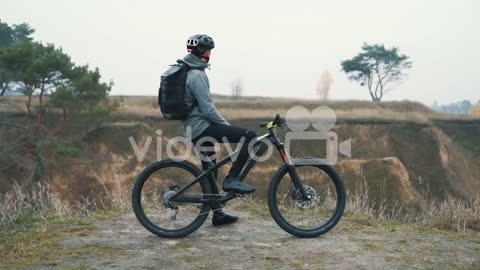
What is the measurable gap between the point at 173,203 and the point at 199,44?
2.04m

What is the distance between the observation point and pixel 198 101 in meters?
6.05

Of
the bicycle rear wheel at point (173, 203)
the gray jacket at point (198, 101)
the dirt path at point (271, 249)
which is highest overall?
the gray jacket at point (198, 101)

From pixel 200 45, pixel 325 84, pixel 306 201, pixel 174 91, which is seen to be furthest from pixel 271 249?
pixel 325 84

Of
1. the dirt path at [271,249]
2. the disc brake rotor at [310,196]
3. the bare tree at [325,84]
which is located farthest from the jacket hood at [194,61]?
the bare tree at [325,84]

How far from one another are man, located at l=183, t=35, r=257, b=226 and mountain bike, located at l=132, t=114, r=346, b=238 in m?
0.13

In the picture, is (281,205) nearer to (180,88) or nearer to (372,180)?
(180,88)

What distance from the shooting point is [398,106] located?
6284cm

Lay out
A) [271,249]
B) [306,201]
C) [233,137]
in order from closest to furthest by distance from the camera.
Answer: [271,249], [233,137], [306,201]

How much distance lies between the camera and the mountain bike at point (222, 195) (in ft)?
20.3

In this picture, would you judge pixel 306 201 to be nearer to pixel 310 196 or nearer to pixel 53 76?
pixel 310 196

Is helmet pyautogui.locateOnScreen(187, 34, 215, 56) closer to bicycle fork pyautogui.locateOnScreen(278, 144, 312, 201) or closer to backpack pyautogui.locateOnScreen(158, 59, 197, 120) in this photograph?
backpack pyautogui.locateOnScreen(158, 59, 197, 120)

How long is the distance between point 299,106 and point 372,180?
19.4 meters

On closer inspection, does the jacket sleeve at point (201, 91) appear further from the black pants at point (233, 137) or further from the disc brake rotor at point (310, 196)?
the disc brake rotor at point (310, 196)

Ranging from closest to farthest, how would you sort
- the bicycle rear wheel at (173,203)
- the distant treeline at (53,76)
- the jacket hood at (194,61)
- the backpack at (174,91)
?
the backpack at (174,91) → the jacket hood at (194,61) → the bicycle rear wheel at (173,203) → the distant treeline at (53,76)
